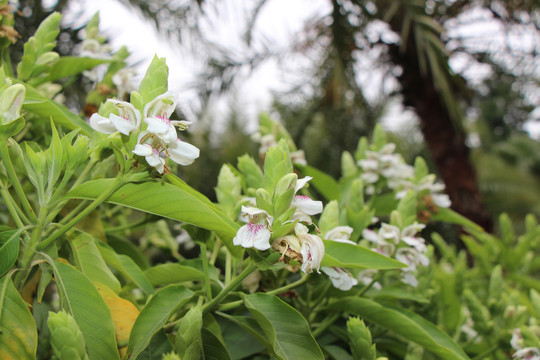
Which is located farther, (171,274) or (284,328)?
(171,274)

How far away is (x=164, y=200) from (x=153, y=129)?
→ 11 cm

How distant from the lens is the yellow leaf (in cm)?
68

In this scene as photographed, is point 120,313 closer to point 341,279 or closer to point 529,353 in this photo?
point 341,279

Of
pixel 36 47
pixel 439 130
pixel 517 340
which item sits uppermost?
pixel 36 47

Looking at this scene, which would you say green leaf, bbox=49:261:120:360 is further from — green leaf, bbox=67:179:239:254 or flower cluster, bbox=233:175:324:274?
flower cluster, bbox=233:175:324:274

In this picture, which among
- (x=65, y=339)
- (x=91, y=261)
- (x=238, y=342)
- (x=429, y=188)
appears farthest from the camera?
(x=429, y=188)

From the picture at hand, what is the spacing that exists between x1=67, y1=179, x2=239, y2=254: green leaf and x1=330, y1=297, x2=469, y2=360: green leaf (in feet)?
1.02

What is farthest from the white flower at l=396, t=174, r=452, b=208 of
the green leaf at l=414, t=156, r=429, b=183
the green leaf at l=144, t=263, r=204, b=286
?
the green leaf at l=144, t=263, r=204, b=286

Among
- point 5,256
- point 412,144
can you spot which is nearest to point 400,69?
point 412,144

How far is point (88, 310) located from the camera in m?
0.61

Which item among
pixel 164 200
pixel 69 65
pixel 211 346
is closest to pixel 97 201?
pixel 164 200

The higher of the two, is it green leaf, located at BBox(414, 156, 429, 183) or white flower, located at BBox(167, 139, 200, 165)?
white flower, located at BBox(167, 139, 200, 165)

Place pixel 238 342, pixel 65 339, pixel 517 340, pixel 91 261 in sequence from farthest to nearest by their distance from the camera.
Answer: pixel 517 340, pixel 238 342, pixel 91 261, pixel 65 339

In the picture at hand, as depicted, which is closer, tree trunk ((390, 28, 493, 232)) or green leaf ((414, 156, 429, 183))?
green leaf ((414, 156, 429, 183))
